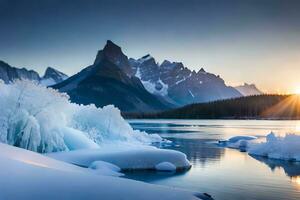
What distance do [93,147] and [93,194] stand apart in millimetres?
19493

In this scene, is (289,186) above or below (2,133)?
below

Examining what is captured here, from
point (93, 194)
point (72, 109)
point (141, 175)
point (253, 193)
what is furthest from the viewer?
point (72, 109)

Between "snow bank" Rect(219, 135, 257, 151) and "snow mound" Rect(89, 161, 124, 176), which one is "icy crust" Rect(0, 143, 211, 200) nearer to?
"snow mound" Rect(89, 161, 124, 176)

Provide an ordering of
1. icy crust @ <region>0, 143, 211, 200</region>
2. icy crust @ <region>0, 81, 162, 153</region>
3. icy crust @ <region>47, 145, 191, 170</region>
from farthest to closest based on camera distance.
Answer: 1. icy crust @ <region>0, 81, 162, 153</region>
2. icy crust @ <region>47, 145, 191, 170</region>
3. icy crust @ <region>0, 143, 211, 200</region>

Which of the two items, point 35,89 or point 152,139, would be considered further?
point 152,139

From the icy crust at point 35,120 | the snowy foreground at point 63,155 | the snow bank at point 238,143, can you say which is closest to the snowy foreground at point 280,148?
the snow bank at point 238,143

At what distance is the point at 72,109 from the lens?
4581cm

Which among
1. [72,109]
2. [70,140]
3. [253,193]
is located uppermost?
[72,109]

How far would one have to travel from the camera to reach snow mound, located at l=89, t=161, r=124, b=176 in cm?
2474

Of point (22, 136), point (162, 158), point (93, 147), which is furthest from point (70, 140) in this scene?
point (162, 158)

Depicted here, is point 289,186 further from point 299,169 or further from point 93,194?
point 93,194

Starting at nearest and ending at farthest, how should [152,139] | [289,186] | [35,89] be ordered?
[289,186]
[35,89]
[152,139]

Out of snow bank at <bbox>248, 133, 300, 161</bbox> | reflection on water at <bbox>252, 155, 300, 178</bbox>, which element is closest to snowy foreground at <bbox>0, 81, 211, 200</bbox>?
reflection on water at <bbox>252, 155, 300, 178</bbox>

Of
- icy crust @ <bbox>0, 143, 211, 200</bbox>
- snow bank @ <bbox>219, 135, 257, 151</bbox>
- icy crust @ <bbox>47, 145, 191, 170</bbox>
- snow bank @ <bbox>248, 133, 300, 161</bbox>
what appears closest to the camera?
icy crust @ <bbox>0, 143, 211, 200</bbox>
